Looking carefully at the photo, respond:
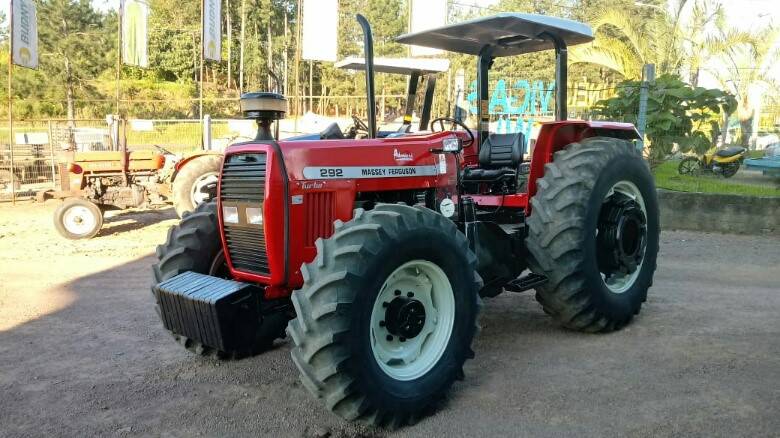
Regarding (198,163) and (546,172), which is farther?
(198,163)

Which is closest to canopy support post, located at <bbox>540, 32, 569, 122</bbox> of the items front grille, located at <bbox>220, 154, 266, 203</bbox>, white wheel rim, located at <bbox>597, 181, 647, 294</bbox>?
white wheel rim, located at <bbox>597, 181, 647, 294</bbox>

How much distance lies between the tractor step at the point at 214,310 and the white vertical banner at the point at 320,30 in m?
13.3

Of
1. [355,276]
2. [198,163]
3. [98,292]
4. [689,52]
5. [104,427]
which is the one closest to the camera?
[355,276]

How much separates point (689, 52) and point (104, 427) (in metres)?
15.5

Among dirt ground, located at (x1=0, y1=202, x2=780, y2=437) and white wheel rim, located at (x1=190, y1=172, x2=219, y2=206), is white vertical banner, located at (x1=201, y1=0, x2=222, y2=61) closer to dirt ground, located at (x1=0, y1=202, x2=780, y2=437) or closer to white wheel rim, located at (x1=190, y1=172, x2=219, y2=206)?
white wheel rim, located at (x1=190, y1=172, x2=219, y2=206)

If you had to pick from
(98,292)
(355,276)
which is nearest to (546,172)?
(355,276)

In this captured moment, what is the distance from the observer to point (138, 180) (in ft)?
37.8

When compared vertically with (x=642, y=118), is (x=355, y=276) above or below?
below

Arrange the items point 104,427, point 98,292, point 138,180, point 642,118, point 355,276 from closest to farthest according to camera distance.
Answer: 1. point 355,276
2. point 104,427
3. point 98,292
4. point 642,118
5. point 138,180

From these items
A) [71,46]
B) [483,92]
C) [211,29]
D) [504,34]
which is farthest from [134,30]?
[71,46]

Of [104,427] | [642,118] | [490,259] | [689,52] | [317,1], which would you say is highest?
[317,1]

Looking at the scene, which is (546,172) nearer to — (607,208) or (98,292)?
(607,208)

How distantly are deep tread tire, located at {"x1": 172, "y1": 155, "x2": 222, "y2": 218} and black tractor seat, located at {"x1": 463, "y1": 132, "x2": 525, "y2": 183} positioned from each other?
20.0 feet

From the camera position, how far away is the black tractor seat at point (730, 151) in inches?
467
